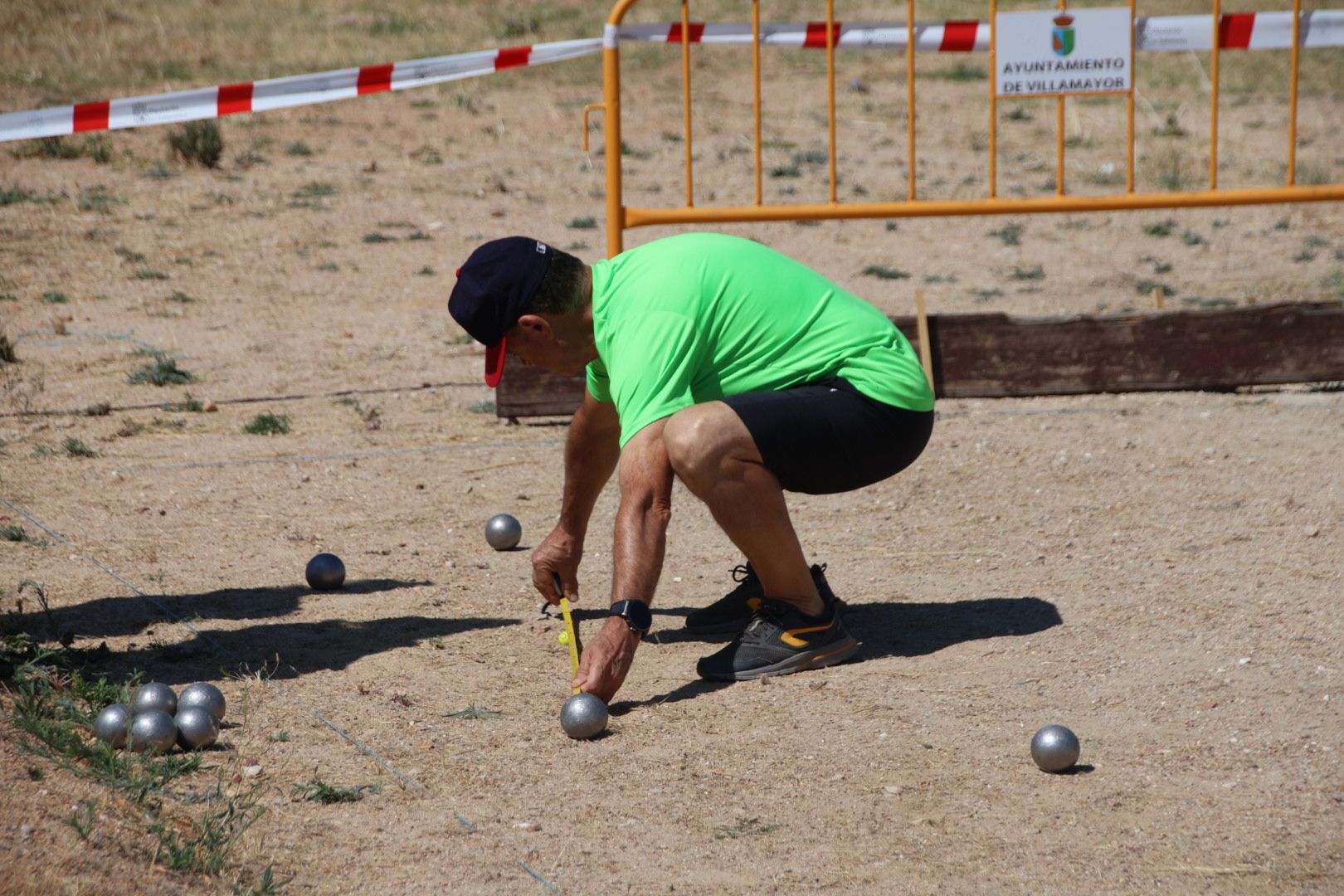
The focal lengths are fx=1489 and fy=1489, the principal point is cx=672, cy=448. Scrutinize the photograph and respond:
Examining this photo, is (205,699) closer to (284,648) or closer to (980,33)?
(284,648)

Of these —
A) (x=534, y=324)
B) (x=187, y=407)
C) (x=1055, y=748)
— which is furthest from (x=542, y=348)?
(x=187, y=407)

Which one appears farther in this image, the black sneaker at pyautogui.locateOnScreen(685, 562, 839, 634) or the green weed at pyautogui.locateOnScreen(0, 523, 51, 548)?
the green weed at pyautogui.locateOnScreen(0, 523, 51, 548)

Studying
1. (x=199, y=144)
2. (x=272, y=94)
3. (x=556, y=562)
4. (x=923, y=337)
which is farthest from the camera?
(x=199, y=144)

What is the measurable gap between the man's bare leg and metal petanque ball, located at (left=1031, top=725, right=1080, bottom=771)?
3.00 feet

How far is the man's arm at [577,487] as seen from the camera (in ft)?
14.5

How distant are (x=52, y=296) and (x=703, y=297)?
689 cm

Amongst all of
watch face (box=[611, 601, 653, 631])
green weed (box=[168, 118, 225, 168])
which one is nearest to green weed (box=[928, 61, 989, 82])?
green weed (box=[168, 118, 225, 168])

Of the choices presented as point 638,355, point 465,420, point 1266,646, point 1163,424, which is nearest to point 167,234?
point 465,420

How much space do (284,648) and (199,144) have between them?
31.5 feet

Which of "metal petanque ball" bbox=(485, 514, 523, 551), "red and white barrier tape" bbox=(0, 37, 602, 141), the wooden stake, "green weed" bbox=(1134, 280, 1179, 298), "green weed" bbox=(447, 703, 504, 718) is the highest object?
"red and white barrier tape" bbox=(0, 37, 602, 141)

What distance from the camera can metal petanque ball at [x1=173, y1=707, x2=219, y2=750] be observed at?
3.53 m

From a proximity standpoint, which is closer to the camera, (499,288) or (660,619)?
(499,288)

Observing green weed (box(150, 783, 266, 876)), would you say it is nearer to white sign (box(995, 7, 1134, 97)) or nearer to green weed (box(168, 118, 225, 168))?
white sign (box(995, 7, 1134, 97))

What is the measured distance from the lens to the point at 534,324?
3.92m
